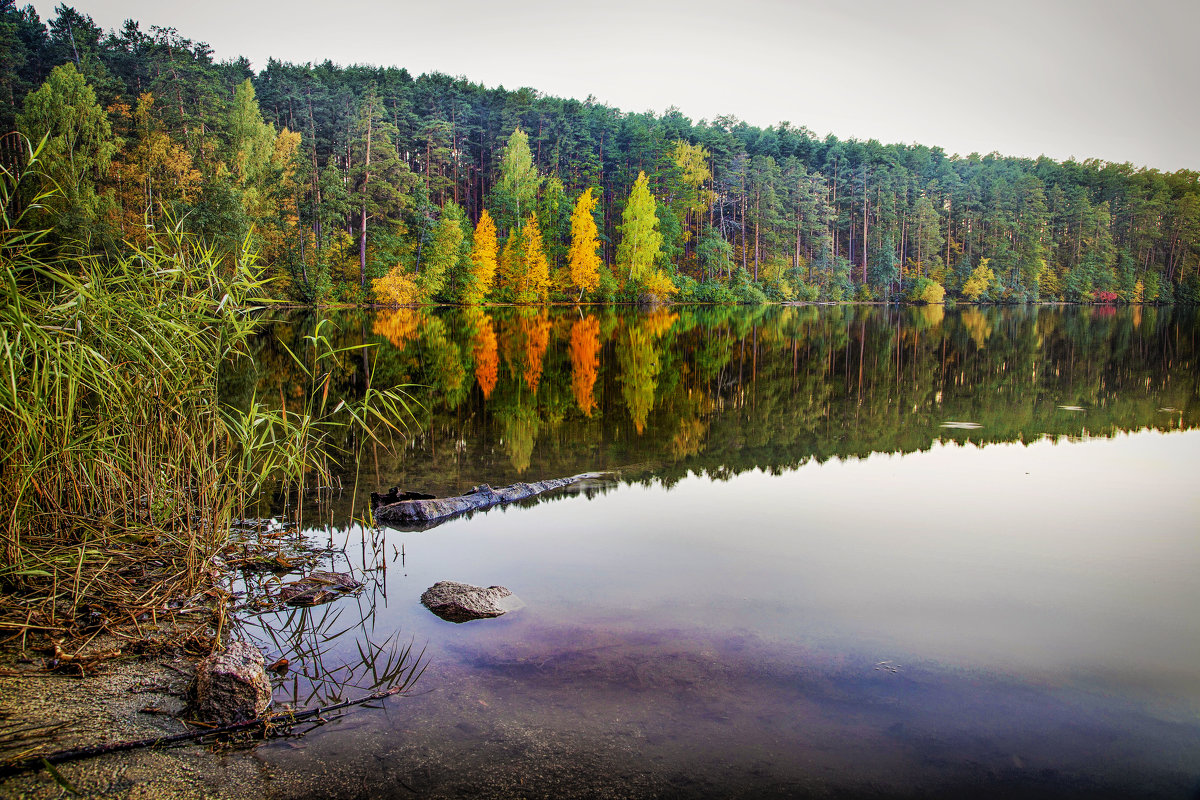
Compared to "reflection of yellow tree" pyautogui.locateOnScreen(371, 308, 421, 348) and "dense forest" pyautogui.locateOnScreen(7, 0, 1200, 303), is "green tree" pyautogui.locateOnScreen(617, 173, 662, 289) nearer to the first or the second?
"dense forest" pyautogui.locateOnScreen(7, 0, 1200, 303)

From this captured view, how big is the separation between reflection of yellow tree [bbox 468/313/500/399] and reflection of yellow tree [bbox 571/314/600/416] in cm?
188

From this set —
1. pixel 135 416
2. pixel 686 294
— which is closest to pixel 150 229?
pixel 135 416

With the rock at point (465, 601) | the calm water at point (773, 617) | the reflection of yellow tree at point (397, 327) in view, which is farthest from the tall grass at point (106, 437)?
the reflection of yellow tree at point (397, 327)

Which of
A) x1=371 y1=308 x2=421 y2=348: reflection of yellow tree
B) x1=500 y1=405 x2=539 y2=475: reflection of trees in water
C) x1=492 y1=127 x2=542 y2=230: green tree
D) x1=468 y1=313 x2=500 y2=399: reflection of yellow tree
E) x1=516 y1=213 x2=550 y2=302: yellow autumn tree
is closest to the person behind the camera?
x1=500 y1=405 x2=539 y2=475: reflection of trees in water

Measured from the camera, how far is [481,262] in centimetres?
5584

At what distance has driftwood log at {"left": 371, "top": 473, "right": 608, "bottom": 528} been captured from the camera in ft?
24.5

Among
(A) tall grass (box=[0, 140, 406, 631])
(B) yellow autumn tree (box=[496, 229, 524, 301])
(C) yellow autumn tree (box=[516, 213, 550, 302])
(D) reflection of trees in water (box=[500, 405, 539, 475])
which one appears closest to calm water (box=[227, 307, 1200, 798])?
(D) reflection of trees in water (box=[500, 405, 539, 475])

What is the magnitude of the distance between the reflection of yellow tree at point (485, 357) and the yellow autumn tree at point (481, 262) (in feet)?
70.1

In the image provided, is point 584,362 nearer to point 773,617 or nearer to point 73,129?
point 773,617

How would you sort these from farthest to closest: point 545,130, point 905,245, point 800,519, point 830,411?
point 905,245
point 545,130
point 830,411
point 800,519

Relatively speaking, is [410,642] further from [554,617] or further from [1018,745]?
[1018,745]

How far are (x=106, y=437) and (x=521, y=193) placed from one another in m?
60.4

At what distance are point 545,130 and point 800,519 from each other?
73.5 m

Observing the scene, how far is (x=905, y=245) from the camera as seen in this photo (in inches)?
3452
